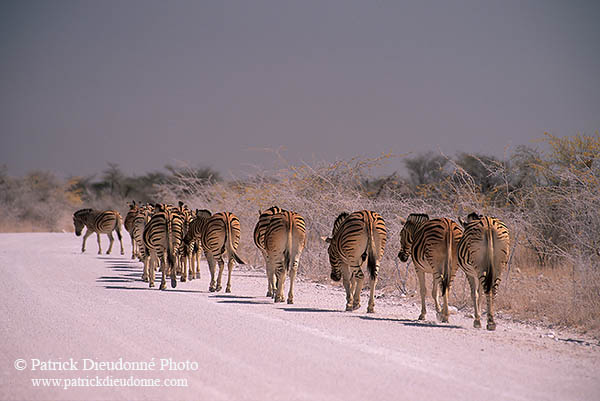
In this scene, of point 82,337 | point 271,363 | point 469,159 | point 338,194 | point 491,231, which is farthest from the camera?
point 469,159

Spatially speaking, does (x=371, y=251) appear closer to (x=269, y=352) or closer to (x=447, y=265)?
(x=447, y=265)

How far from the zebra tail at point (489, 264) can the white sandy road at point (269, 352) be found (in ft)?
2.31

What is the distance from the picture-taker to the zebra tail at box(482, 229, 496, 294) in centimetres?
938

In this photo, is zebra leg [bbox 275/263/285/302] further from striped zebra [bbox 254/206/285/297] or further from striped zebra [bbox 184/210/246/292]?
striped zebra [bbox 184/210/246/292]

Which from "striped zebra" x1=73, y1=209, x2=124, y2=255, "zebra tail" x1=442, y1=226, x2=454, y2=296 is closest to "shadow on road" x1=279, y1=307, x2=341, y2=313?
"zebra tail" x1=442, y1=226, x2=454, y2=296

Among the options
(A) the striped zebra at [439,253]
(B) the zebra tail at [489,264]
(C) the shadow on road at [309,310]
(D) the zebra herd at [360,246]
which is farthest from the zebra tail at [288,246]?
(B) the zebra tail at [489,264]

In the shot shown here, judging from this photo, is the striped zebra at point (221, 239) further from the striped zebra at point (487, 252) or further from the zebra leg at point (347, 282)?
the striped zebra at point (487, 252)

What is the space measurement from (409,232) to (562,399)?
5.55 meters

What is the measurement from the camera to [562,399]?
20.1 ft

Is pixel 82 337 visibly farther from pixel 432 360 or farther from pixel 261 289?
pixel 261 289

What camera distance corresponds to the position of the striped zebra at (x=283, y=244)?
1226cm

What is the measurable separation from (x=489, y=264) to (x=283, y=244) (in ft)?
13.8

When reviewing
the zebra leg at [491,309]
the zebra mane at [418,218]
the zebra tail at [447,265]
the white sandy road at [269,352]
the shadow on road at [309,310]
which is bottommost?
the white sandy road at [269,352]

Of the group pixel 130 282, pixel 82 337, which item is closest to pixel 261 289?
pixel 130 282
